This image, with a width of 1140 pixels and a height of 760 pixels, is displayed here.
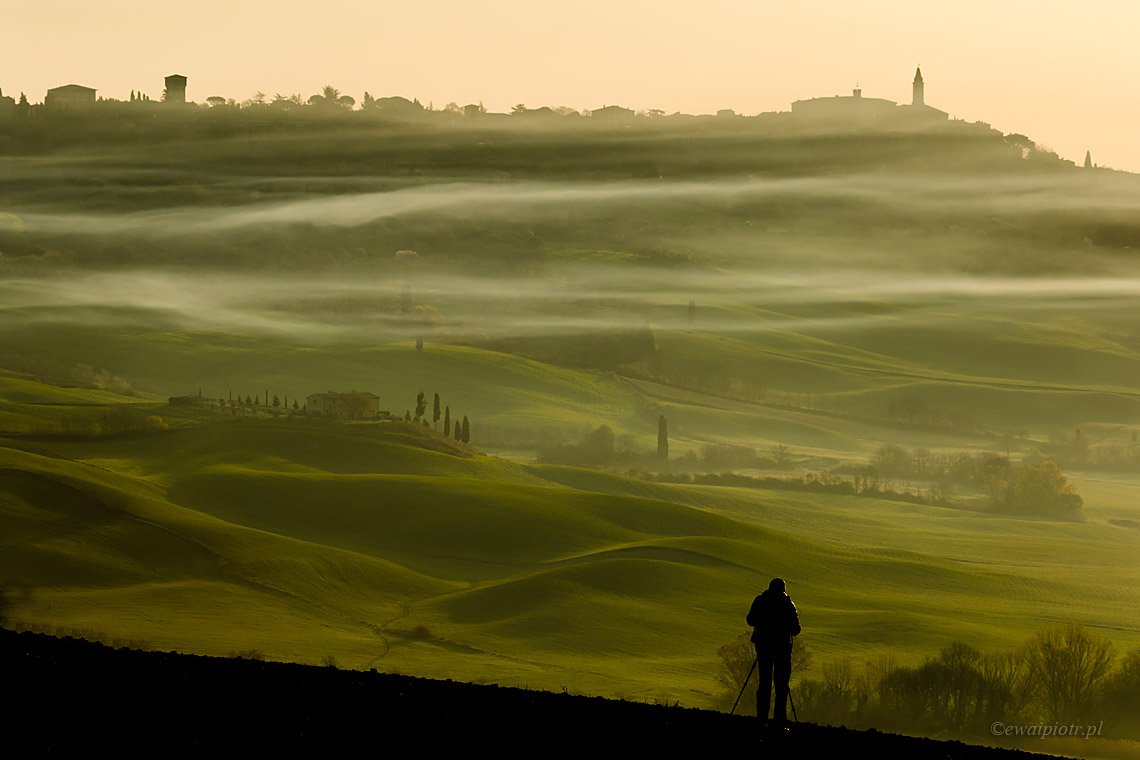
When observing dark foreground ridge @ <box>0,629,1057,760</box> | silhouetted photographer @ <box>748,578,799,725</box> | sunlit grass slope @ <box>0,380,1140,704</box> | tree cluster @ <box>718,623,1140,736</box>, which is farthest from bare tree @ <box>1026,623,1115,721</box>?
silhouetted photographer @ <box>748,578,799,725</box>

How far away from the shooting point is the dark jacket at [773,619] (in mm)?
25984

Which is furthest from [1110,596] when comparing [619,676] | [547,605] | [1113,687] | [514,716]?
[514,716]

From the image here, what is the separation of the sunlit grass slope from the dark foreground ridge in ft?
252

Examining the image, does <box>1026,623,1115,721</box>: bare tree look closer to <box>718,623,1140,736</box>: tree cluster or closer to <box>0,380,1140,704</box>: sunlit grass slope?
<box>718,623,1140,736</box>: tree cluster

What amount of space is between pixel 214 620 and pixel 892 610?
7218 cm

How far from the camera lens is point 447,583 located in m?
159

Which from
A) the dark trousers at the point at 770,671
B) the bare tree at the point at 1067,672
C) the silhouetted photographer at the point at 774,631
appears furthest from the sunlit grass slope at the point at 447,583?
the silhouetted photographer at the point at 774,631

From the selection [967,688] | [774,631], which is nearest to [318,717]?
[774,631]

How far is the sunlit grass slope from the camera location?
121m

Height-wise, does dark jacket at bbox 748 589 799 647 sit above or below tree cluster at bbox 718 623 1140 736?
above

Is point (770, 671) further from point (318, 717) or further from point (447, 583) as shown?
point (447, 583)

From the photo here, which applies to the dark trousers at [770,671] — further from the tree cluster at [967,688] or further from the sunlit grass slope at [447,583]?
the sunlit grass slope at [447,583]

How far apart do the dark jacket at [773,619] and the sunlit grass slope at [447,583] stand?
8091 cm

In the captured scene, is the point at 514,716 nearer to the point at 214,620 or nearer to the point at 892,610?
the point at 214,620
